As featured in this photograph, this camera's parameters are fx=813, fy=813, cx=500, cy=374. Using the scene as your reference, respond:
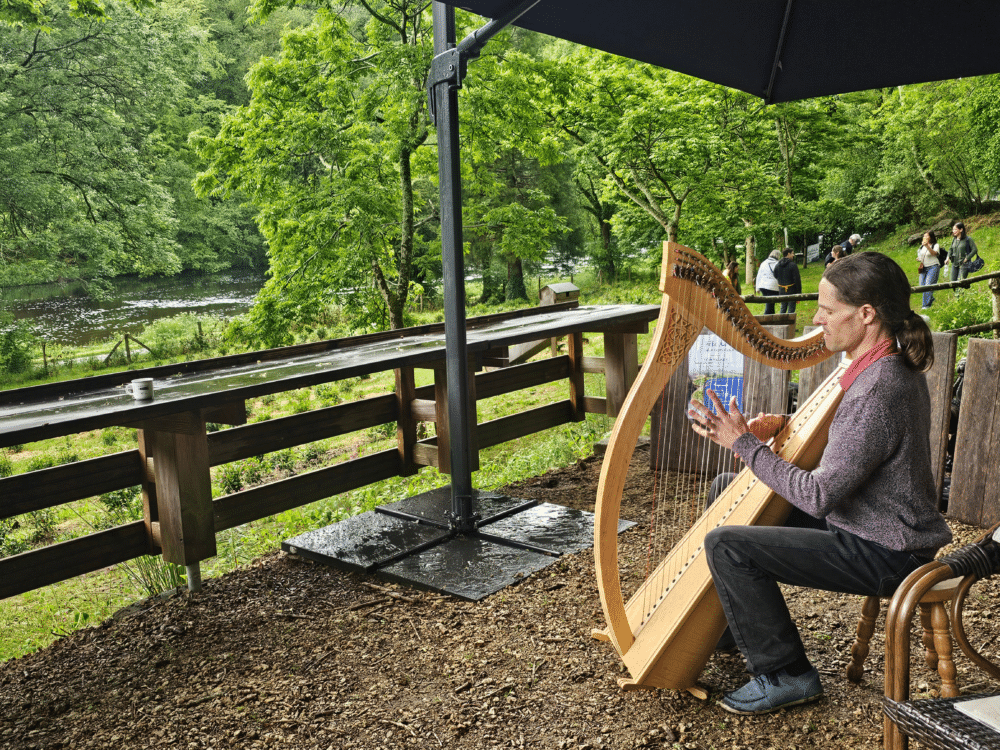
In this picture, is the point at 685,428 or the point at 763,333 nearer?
the point at 763,333

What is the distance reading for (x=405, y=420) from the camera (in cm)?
521

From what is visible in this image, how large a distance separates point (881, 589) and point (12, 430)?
295 centimetres

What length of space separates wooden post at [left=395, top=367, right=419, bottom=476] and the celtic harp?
248 cm

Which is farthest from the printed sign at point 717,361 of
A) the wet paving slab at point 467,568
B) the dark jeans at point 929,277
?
the dark jeans at point 929,277

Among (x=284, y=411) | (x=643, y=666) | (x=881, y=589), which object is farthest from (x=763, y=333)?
(x=284, y=411)

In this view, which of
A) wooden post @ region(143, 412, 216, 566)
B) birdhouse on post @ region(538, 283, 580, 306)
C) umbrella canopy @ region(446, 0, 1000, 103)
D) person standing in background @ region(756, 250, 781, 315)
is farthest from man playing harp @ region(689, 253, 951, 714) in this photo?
person standing in background @ region(756, 250, 781, 315)

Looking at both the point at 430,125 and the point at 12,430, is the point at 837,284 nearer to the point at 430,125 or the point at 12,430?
the point at 12,430

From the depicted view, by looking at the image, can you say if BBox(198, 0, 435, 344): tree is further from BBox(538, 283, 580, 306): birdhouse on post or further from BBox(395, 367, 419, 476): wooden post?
BBox(395, 367, 419, 476): wooden post

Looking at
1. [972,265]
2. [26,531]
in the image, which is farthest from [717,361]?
[972,265]

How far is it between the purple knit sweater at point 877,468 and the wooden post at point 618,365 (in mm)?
4010

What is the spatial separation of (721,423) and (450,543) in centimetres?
219

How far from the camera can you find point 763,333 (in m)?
2.47

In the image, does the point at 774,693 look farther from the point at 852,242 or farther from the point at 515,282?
the point at 515,282

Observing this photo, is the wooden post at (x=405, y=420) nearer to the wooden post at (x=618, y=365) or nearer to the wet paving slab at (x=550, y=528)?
the wet paving slab at (x=550, y=528)
